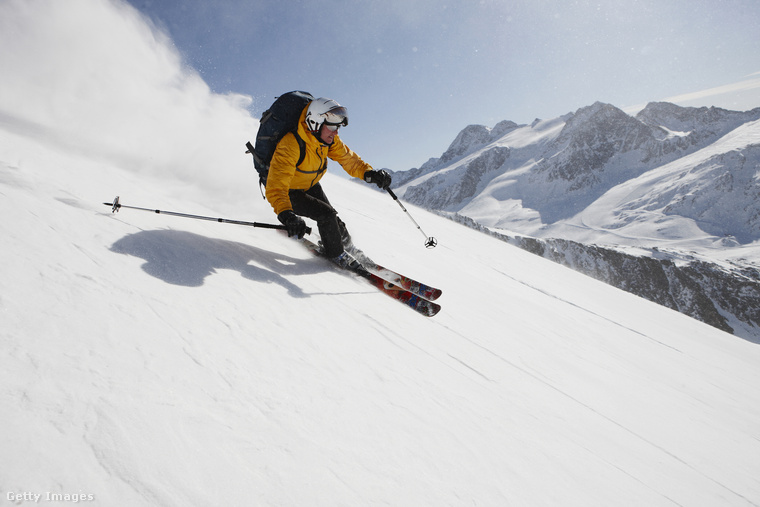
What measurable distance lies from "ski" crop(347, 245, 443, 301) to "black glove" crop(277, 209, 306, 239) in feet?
4.38

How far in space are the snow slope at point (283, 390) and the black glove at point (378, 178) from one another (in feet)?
7.29

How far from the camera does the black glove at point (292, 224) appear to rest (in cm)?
427

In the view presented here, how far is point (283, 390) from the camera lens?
2072mm

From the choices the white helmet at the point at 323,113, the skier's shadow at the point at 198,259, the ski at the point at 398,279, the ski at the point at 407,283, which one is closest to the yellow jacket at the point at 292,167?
the white helmet at the point at 323,113

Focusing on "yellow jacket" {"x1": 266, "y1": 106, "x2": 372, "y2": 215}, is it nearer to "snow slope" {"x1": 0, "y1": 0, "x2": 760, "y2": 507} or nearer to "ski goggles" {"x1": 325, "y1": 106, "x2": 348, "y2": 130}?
"ski goggles" {"x1": 325, "y1": 106, "x2": 348, "y2": 130}

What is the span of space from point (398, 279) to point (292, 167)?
2.22 metres

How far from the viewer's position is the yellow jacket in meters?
4.62

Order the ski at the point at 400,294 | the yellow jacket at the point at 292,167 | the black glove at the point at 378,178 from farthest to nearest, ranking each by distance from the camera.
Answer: the black glove at the point at 378,178, the yellow jacket at the point at 292,167, the ski at the point at 400,294

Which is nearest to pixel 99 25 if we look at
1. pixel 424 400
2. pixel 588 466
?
pixel 424 400

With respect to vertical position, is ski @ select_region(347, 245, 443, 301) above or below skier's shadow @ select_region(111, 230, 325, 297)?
below

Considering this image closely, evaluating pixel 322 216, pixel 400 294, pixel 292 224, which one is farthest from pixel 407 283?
pixel 292 224

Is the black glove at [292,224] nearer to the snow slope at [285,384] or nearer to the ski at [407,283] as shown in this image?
the snow slope at [285,384]

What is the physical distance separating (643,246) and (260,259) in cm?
23308

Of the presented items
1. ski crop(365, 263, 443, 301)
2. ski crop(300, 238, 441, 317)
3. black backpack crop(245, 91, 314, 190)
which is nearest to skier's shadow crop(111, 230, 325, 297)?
ski crop(300, 238, 441, 317)
